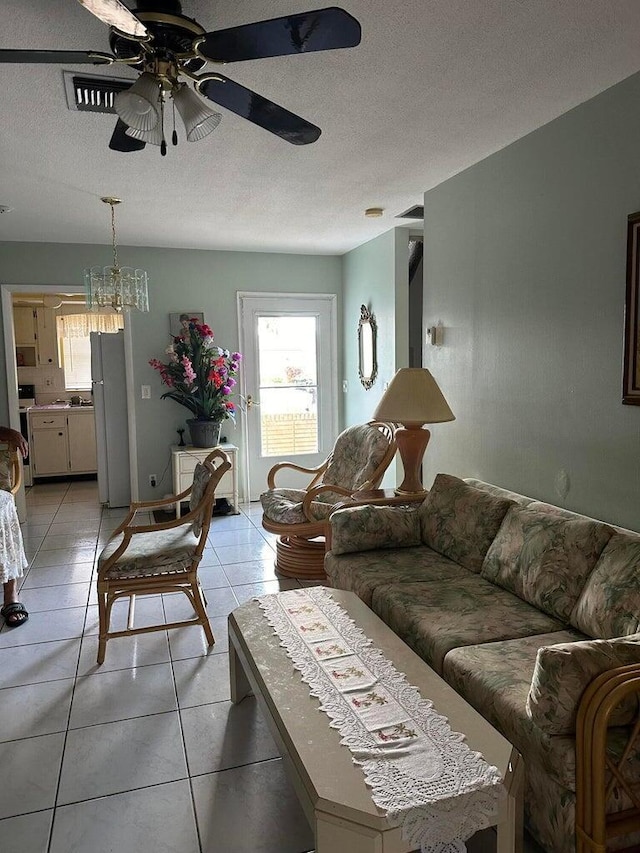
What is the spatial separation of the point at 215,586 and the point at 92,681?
121 centimetres

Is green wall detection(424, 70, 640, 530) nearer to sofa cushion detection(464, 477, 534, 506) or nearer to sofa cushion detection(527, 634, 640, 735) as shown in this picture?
sofa cushion detection(464, 477, 534, 506)

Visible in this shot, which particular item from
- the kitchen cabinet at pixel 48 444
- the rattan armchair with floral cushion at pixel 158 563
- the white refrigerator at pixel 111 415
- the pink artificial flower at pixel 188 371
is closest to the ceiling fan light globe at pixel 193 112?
the rattan armchair with floral cushion at pixel 158 563

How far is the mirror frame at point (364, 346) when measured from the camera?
5.48 metres

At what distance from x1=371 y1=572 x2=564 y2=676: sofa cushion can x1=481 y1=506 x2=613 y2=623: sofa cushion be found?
63 mm

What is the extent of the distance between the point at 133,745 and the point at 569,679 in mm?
1635

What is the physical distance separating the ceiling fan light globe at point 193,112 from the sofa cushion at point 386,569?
201 cm

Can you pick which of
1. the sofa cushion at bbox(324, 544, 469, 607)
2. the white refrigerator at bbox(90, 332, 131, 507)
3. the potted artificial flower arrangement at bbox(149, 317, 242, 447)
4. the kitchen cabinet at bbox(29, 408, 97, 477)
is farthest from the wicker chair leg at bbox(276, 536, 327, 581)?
the kitchen cabinet at bbox(29, 408, 97, 477)

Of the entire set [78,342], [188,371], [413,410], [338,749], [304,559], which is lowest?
[304,559]

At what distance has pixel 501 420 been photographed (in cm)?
336

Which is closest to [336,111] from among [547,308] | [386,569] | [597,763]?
[547,308]

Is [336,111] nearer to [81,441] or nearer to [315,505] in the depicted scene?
[315,505]

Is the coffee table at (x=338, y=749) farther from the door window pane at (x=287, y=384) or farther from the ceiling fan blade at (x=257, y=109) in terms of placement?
the door window pane at (x=287, y=384)

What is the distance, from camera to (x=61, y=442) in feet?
23.9

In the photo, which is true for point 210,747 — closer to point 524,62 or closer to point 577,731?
point 577,731
